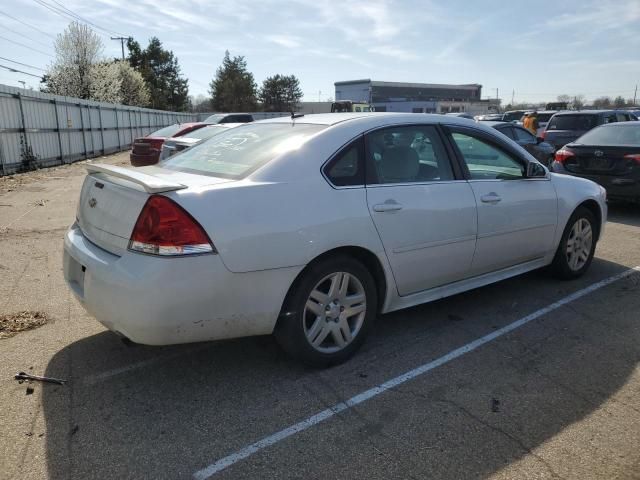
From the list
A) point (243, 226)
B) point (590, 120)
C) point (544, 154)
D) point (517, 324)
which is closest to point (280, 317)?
point (243, 226)

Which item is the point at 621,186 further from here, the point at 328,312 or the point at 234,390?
the point at 234,390

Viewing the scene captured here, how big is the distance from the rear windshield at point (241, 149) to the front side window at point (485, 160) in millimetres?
1279

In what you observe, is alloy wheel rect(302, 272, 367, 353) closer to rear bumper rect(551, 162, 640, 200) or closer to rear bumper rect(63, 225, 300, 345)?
rear bumper rect(63, 225, 300, 345)

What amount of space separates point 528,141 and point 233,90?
73.6m

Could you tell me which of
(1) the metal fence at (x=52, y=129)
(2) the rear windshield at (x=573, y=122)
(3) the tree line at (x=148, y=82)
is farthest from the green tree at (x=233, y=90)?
(2) the rear windshield at (x=573, y=122)

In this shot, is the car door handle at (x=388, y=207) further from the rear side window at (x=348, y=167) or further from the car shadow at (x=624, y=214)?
the car shadow at (x=624, y=214)

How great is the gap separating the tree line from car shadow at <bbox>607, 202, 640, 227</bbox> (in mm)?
42995

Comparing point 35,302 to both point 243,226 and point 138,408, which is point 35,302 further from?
point 243,226

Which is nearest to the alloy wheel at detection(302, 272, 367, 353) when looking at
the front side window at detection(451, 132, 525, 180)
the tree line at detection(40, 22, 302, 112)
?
the front side window at detection(451, 132, 525, 180)

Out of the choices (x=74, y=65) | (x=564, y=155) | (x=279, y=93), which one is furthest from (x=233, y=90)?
(x=564, y=155)

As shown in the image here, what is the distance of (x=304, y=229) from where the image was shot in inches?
121

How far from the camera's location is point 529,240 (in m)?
4.58

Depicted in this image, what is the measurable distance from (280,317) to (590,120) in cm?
1379

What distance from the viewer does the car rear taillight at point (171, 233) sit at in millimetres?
2779
